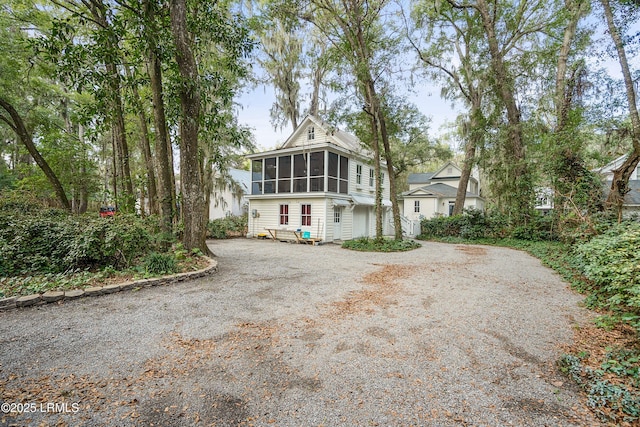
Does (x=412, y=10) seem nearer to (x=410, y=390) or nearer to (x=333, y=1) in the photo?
(x=333, y=1)

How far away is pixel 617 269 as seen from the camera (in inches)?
160

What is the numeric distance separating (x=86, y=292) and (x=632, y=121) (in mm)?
13896

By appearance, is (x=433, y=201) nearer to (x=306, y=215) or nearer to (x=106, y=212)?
(x=306, y=215)

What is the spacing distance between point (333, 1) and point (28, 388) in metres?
13.9

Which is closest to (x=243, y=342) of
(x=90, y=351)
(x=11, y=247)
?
(x=90, y=351)

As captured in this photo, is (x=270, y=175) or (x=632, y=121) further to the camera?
(x=270, y=175)

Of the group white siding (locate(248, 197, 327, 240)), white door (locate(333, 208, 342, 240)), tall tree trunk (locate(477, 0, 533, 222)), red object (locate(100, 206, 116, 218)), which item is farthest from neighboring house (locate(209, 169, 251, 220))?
tall tree trunk (locate(477, 0, 533, 222))

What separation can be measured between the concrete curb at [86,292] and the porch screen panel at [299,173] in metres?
9.02

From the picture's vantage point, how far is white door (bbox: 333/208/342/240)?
561 inches

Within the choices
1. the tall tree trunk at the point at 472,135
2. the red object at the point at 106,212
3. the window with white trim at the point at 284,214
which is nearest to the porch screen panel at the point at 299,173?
the window with white trim at the point at 284,214

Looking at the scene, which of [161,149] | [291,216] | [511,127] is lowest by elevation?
[291,216]

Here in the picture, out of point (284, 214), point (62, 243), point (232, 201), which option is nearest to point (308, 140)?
point (284, 214)

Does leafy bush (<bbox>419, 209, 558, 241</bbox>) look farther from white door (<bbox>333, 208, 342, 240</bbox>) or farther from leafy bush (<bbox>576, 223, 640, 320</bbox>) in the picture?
leafy bush (<bbox>576, 223, 640, 320</bbox>)

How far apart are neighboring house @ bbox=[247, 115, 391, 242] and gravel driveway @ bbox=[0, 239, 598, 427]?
873 centimetres
